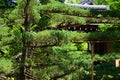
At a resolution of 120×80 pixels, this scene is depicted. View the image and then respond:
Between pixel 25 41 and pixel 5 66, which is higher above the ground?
pixel 25 41

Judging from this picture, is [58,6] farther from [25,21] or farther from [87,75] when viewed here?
[87,75]

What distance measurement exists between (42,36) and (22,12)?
18.0 inches

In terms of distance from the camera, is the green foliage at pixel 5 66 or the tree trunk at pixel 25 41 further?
the tree trunk at pixel 25 41

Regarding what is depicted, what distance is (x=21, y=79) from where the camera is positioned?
4.36m

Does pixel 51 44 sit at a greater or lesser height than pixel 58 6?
lesser

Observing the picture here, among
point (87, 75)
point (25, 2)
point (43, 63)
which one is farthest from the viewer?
point (87, 75)

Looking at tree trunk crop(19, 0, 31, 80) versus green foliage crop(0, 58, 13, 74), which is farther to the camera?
tree trunk crop(19, 0, 31, 80)

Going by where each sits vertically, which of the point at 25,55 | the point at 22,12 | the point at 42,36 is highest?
the point at 22,12

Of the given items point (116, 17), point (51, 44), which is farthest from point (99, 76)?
point (51, 44)

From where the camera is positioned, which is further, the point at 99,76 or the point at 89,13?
the point at 99,76

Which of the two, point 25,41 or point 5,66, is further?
point 25,41

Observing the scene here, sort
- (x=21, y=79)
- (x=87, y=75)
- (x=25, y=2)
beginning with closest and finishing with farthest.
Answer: (x=25, y=2)
(x=21, y=79)
(x=87, y=75)

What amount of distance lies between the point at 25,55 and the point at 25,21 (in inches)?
20.5

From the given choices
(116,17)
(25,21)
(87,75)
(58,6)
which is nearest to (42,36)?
(25,21)
